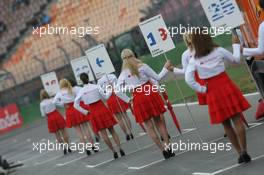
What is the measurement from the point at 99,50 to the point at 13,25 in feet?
85.9

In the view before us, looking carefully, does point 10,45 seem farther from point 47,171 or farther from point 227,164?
point 227,164

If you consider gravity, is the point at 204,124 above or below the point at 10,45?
below

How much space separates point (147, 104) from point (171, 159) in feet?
3.65

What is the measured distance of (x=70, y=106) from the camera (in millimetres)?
19438

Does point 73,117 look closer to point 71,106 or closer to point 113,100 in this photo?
point 71,106

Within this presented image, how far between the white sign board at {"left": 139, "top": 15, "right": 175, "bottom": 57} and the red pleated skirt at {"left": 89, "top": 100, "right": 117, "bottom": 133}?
2380 millimetres

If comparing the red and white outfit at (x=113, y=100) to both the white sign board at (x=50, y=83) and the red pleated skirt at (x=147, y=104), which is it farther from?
the white sign board at (x=50, y=83)

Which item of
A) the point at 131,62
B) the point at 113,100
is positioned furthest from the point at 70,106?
the point at 131,62

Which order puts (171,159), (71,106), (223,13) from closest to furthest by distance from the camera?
(223,13) < (171,159) < (71,106)

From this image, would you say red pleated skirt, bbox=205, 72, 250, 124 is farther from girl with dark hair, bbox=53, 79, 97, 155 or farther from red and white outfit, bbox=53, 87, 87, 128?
red and white outfit, bbox=53, 87, 87, 128

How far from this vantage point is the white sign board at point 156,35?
44.5ft

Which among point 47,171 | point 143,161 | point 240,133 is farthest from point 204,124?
point 240,133

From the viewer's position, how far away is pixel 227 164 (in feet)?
33.7

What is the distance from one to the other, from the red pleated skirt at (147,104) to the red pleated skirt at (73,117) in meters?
6.09
